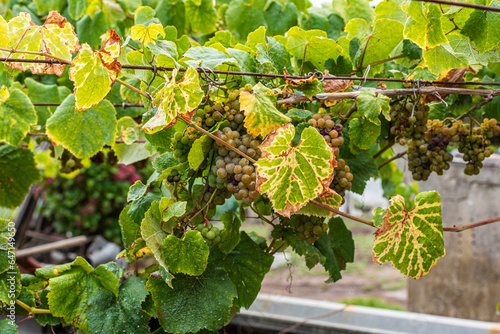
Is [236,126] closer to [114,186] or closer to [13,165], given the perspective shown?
[13,165]

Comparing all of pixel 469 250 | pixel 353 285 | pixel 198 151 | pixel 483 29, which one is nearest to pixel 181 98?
pixel 198 151

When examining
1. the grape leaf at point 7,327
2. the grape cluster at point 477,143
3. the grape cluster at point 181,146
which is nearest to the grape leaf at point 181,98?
the grape cluster at point 181,146

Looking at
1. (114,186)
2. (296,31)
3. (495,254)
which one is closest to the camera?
(296,31)

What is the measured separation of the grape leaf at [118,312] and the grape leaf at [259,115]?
1.65 ft

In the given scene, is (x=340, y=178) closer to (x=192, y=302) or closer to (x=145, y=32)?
(x=192, y=302)

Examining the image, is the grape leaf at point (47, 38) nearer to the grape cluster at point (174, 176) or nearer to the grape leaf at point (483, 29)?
the grape cluster at point (174, 176)

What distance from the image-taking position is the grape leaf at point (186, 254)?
0.86 m

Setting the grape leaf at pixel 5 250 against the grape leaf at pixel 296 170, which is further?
the grape leaf at pixel 5 250

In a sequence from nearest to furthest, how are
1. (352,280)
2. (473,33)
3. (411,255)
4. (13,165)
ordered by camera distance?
(411,255), (473,33), (13,165), (352,280)

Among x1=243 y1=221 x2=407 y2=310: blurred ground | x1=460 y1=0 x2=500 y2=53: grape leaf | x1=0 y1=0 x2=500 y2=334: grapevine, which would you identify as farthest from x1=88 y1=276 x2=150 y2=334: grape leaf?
x1=243 y1=221 x2=407 y2=310: blurred ground

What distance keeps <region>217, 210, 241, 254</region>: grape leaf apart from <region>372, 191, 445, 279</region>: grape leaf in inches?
13.6

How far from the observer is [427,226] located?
84 cm

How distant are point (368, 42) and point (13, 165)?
128 cm

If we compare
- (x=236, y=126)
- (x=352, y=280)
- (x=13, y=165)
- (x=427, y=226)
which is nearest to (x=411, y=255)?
(x=427, y=226)
